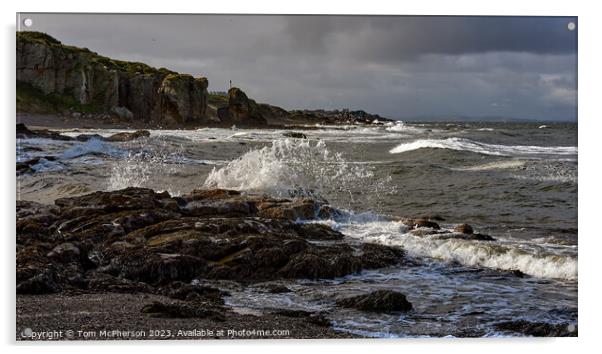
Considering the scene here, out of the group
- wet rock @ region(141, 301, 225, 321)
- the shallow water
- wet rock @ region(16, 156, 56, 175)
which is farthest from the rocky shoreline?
wet rock @ region(16, 156, 56, 175)

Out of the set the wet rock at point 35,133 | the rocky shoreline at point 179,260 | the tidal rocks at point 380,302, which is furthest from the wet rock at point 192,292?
the wet rock at point 35,133

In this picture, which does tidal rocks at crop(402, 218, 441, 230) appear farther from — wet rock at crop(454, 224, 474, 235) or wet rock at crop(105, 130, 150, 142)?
wet rock at crop(105, 130, 150, 142)

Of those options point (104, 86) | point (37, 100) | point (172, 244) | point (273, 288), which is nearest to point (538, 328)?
point (273, 288)

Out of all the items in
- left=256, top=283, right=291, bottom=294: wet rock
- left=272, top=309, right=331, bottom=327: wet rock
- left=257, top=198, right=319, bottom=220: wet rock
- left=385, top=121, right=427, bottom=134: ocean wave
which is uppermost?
left=385, top=121, right=427, bottom=134: ocean wave

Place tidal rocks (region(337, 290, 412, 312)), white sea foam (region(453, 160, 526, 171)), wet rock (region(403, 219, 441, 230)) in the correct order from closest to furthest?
tidal rocks (region(337, 290, 412, 312)), wet rock (region(403, 219, 441, 230)), white sea foam (region(453, 160, 526, 171))

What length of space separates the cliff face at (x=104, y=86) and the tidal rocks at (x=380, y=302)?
2.27 metres

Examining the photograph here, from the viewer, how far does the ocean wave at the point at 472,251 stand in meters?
6.81

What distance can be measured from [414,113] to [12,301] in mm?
3975

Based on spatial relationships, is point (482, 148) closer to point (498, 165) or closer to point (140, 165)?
point (498, 165)

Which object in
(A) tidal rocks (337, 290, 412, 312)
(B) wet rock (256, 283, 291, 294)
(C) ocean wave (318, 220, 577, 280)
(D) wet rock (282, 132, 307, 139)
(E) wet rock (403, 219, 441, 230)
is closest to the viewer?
(A) tidal rocks (337, 290, 412, 312)

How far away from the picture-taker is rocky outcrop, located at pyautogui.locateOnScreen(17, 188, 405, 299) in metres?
6.44

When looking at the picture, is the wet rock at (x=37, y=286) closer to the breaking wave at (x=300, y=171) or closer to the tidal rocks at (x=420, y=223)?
the breaking wave at (x=300, y=171)

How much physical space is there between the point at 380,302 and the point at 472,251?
130 cm

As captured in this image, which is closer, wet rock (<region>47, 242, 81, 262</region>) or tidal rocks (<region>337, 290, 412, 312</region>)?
tidal rocks (<region>337, 290, 412, 312</region>)
